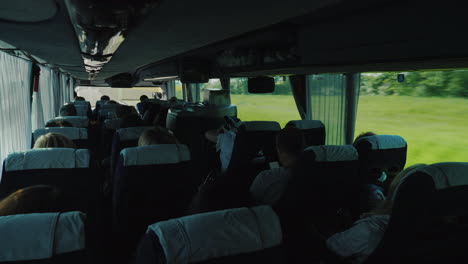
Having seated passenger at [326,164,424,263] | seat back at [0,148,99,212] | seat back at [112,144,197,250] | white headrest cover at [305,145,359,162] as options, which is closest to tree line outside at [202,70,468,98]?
white headrest cover at [305,145,359,162]

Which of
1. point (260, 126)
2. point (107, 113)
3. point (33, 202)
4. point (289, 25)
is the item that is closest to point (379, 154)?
point (260, 126)

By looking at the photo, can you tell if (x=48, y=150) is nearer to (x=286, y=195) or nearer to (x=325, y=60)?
(x=286, y=195)

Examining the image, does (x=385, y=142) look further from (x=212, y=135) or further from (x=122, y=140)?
(x=212, y=135)

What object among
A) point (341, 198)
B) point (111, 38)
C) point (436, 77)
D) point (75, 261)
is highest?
point (111, 38)

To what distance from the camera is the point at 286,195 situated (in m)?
2.35

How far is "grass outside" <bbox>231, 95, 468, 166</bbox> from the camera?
3643 millimetres

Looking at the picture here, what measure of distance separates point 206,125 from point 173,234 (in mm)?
6346

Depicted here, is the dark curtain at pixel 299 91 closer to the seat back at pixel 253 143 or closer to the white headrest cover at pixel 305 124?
the white headrest cover at pixel 305 124

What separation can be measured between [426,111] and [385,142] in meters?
1.10

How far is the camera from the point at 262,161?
424cm

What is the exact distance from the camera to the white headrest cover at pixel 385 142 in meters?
3.29

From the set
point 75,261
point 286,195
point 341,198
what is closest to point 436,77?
point 341,198

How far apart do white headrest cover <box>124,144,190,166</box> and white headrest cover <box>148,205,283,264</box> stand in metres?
1.54

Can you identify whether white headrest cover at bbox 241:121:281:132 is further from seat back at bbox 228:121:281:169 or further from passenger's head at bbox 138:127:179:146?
passenger's head at bbox 138:127:179:146
